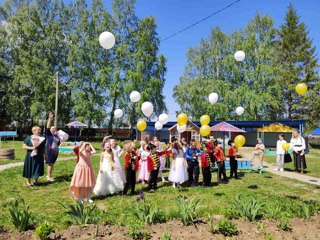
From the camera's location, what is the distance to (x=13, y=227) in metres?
4.48

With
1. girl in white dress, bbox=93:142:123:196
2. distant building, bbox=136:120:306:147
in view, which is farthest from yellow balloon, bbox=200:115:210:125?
distant building, bbox=136:120:306:147

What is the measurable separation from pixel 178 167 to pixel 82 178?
10.3 feet

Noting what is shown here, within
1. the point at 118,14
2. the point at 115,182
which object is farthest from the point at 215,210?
the point at 118,14

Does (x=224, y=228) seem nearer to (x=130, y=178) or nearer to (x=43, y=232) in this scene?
(x=43, y=232)

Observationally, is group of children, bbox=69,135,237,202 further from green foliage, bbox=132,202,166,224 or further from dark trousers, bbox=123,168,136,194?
green foliage, bbox=132,202,166,224

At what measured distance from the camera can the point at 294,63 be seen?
36.5m

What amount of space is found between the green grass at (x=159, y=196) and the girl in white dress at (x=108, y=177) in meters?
0.31

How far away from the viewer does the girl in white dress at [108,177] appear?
7336 millimetres

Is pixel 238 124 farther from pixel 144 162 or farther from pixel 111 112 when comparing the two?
pixel 144 162

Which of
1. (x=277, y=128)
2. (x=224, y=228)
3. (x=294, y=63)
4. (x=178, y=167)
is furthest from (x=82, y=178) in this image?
(x=294, y=63)

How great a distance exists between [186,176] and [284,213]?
3837 millimetres

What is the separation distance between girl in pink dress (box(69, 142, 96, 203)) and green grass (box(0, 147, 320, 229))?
39 cm

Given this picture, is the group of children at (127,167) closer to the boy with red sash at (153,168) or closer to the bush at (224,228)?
the boy with red sash at (153,168)

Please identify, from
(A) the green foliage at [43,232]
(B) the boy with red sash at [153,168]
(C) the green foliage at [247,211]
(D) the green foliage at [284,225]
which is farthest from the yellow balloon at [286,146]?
(A) the green foliage at [43,232]
